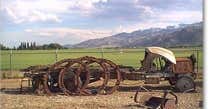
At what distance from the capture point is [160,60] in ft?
33.3

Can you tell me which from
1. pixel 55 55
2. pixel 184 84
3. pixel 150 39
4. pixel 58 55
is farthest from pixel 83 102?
pixel 150 39

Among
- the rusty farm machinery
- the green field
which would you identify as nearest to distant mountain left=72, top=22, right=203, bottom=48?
the green field

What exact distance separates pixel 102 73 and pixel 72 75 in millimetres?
673

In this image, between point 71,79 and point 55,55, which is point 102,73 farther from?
point 55,55

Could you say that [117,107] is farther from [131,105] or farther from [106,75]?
[106,75]

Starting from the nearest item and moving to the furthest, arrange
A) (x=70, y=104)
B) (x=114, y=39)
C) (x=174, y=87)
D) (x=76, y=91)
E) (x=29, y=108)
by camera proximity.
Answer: (x=29, y=108), (x=70, y=104), (x=76, y=91), (x=174, y=87), (x=114, y=39)

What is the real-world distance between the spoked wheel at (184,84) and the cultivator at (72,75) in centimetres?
133

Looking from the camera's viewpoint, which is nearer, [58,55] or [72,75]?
[72,75]

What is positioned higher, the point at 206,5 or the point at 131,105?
the point at 206,5

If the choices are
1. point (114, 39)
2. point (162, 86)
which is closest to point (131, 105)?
point (162, 86)

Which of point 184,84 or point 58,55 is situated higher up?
point 58,55

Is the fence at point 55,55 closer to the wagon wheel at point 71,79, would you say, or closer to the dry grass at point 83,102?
the dry grass at point 83,102

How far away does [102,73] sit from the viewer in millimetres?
9656

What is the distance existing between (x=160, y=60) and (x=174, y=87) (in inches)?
27.7
